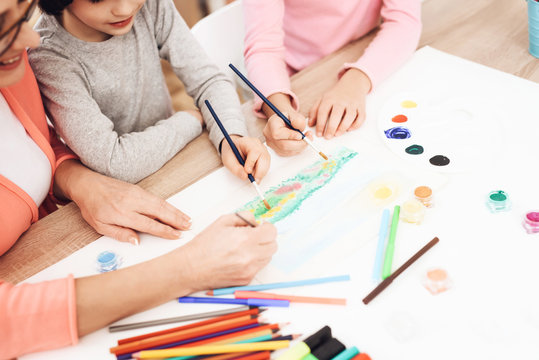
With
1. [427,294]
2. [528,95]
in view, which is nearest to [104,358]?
[427,294]

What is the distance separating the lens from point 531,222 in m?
0.62

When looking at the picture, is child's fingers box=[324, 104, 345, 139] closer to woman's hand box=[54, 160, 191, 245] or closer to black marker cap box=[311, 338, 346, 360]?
woman's hand box=[54, 160, 191, 245]

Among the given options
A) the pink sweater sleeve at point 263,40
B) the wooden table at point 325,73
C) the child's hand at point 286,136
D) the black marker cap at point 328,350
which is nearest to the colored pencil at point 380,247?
the black marker cap at point 328,350

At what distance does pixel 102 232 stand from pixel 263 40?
0.57 metres

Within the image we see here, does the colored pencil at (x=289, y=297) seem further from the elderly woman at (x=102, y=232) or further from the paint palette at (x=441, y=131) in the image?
the paint palette at (x=441, y=131)

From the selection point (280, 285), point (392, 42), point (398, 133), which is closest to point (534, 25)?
point (392, 42)

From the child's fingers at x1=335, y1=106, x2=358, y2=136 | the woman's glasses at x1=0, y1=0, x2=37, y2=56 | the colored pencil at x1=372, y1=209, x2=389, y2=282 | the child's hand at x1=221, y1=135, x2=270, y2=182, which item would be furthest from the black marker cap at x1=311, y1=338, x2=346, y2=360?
the woman's glasses at x1=0, y1=0, x2=37, y2=56

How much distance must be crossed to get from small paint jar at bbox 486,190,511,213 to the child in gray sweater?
35cm

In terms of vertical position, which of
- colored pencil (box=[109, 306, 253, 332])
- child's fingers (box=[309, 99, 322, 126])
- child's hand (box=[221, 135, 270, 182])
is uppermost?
colored pencil (box=[109, 306, 253, 332])

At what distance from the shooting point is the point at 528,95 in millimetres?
860

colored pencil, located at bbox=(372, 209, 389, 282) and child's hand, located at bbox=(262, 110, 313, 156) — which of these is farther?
child's hand, located at bbox=(262, 110, 313, 156)

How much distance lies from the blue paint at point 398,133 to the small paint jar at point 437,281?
0.30 meters

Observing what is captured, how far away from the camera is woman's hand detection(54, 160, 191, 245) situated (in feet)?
2.31

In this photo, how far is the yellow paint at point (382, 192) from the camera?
28.1 inches
